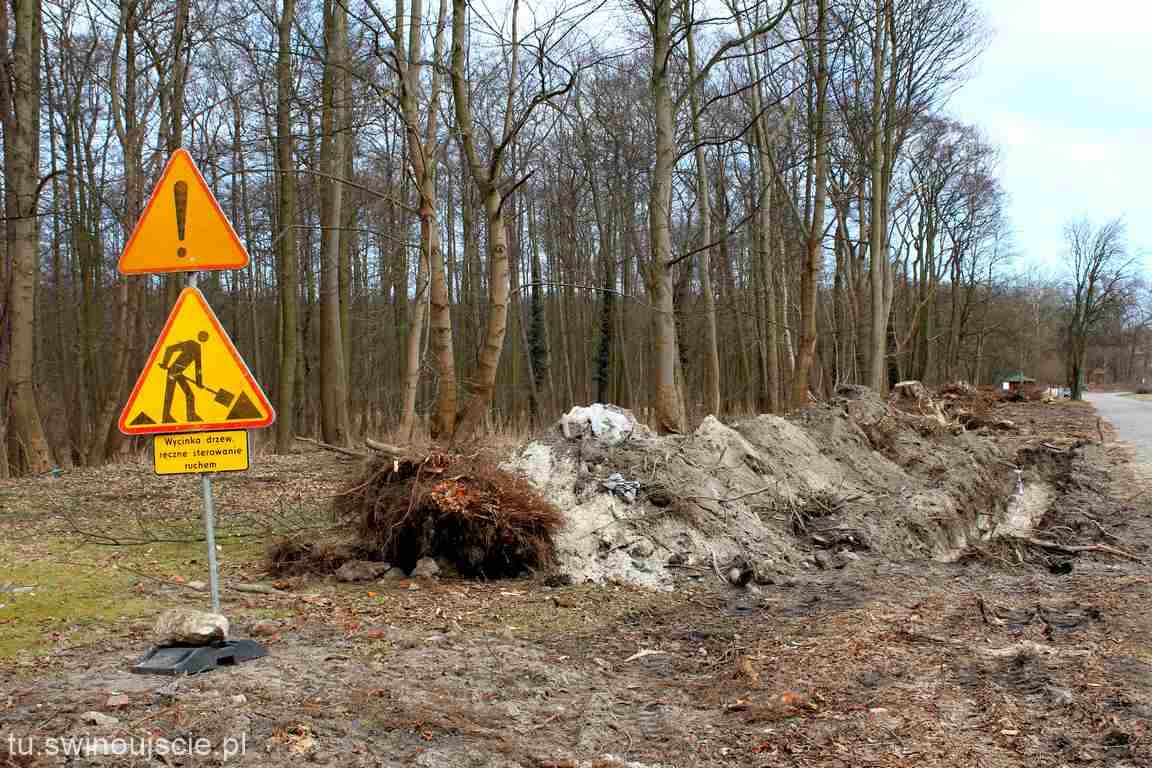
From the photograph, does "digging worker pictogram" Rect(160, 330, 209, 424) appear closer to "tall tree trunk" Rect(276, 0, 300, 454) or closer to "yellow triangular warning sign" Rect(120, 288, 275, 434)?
"yellow triangular warning sign" Rect(120, 288, 275, 434)

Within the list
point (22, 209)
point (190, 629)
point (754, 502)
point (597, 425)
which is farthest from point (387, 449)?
point (22, 209)

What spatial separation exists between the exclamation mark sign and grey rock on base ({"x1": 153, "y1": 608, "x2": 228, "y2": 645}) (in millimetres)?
1915

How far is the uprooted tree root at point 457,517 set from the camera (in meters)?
7.09

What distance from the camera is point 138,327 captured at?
18594 millimetres

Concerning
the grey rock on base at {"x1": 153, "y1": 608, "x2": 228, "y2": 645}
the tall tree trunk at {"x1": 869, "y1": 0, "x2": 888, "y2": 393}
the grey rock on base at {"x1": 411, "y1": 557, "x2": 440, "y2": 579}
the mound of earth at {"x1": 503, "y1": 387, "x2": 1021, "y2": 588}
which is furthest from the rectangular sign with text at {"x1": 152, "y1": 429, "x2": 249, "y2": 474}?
the tall tree trunk at {"x1": 869, "y1": 0, "x2": 888, "y2": 393}

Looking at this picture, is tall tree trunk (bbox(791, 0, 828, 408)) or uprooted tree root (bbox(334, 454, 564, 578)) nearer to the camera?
uprooted tree root (bbox(334, 454, 564, 578))

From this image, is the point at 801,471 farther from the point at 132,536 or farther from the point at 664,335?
the point at 132,536

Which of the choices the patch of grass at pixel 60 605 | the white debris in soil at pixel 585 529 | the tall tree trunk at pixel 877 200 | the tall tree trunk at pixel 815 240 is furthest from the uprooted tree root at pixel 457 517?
the tall tree trunk at pixel 877 200

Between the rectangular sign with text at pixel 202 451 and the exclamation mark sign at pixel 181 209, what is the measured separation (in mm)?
995

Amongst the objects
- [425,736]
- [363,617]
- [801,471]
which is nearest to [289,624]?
[363,617]

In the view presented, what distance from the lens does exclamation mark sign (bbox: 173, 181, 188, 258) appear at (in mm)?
4785

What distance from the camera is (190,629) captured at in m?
4.56

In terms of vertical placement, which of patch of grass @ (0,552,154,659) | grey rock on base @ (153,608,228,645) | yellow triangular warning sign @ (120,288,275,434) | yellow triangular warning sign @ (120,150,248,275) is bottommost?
patch of grass @ (0,552,154,659)

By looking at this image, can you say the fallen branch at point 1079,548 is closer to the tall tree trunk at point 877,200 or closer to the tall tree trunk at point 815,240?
the tall tree trunk at point 815,240
